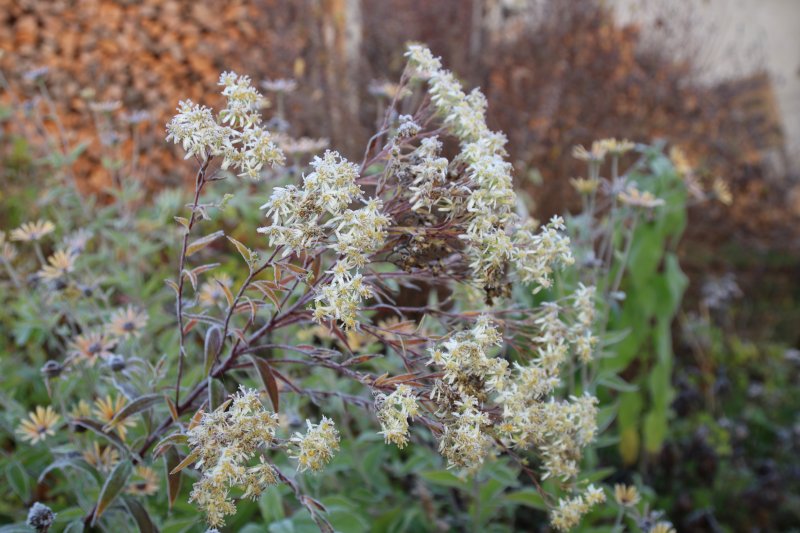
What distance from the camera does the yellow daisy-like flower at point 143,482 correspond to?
50.8 inches

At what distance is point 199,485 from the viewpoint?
0.92 meters

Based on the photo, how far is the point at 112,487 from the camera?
3.80 feet

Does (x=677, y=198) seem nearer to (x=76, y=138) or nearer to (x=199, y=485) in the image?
(x=199, y=485)

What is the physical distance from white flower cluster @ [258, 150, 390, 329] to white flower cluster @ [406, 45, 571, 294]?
101mm

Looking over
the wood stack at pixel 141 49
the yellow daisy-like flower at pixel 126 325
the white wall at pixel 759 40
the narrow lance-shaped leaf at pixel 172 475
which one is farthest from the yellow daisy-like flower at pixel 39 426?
the white wall at pixel 759 40

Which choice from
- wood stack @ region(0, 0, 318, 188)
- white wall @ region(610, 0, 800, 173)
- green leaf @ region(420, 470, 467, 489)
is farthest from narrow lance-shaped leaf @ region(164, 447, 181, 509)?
white wall @ region(610, 0, 800, 173)

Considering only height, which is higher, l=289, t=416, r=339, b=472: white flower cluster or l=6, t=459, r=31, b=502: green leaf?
l=289, t=416, r=339, b=472: white flower cluster

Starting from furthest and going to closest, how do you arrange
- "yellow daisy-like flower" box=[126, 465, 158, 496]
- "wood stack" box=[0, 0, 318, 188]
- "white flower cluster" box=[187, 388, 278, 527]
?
"wood stack" box=[0, 0, 318, 188]
"yellow daisy-like flower" box=[126, 465, 158, 496]
"white flower cluster" box=[187, 388, 278, 527]

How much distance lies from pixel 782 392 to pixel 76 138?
3.44 metres

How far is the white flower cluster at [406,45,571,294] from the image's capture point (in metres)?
1.02

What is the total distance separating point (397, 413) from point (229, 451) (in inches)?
8.1

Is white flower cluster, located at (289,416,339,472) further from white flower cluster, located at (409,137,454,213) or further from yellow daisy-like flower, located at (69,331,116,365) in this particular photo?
yellow daisy-like flower, located at (69,331,116,365)

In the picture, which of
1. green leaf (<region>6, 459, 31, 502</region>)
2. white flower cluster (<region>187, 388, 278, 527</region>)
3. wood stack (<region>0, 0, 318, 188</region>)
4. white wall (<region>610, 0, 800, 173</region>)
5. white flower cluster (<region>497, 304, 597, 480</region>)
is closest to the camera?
white flower cluster (<region>187, 388, 278, 527</region>)

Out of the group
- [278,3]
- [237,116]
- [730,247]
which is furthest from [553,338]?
[730,247]
